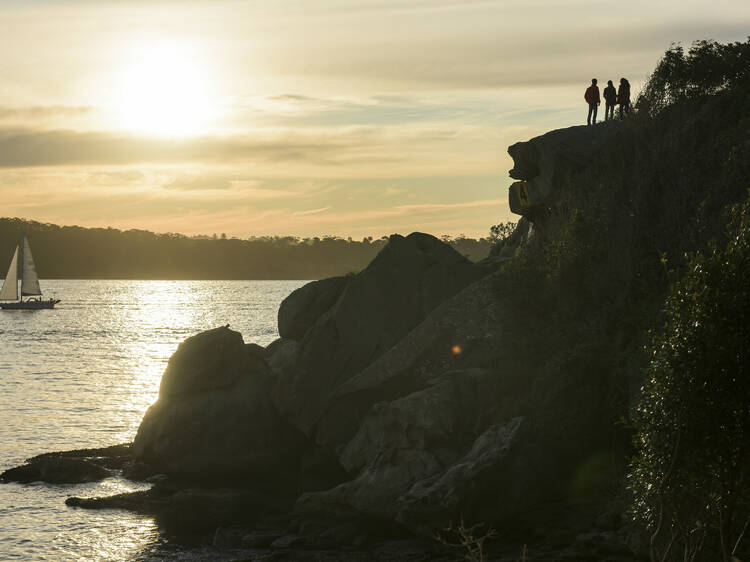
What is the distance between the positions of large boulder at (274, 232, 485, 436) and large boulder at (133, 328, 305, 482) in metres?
1.52

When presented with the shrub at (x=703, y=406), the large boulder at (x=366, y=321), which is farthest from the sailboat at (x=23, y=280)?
the shrub at (x=703, y=406)

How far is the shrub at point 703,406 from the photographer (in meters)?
16.1

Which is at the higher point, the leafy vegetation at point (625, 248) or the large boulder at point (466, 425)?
the leafy vegetation at point (625, 248)

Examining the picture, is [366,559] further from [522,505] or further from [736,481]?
[736,481]

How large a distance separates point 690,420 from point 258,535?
671 inches

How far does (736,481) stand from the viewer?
1672cm

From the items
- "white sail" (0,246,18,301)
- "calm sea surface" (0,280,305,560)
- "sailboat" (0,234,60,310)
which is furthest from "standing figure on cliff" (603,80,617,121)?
"white sail" (0,246,18,301)

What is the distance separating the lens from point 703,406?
53.7 feet

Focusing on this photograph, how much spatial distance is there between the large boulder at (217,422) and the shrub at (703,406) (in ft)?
75.3

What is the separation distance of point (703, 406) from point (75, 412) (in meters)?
51.4

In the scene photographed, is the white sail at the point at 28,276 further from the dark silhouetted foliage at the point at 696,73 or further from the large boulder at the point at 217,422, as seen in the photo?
the dark silhouetted foliage at the point at 696,73

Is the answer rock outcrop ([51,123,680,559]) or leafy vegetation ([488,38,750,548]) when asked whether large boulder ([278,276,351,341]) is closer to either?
rock outcrop ([51,123,680,559])

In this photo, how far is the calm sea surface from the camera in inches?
1225

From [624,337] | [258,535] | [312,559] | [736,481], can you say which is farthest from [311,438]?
[736,481]
